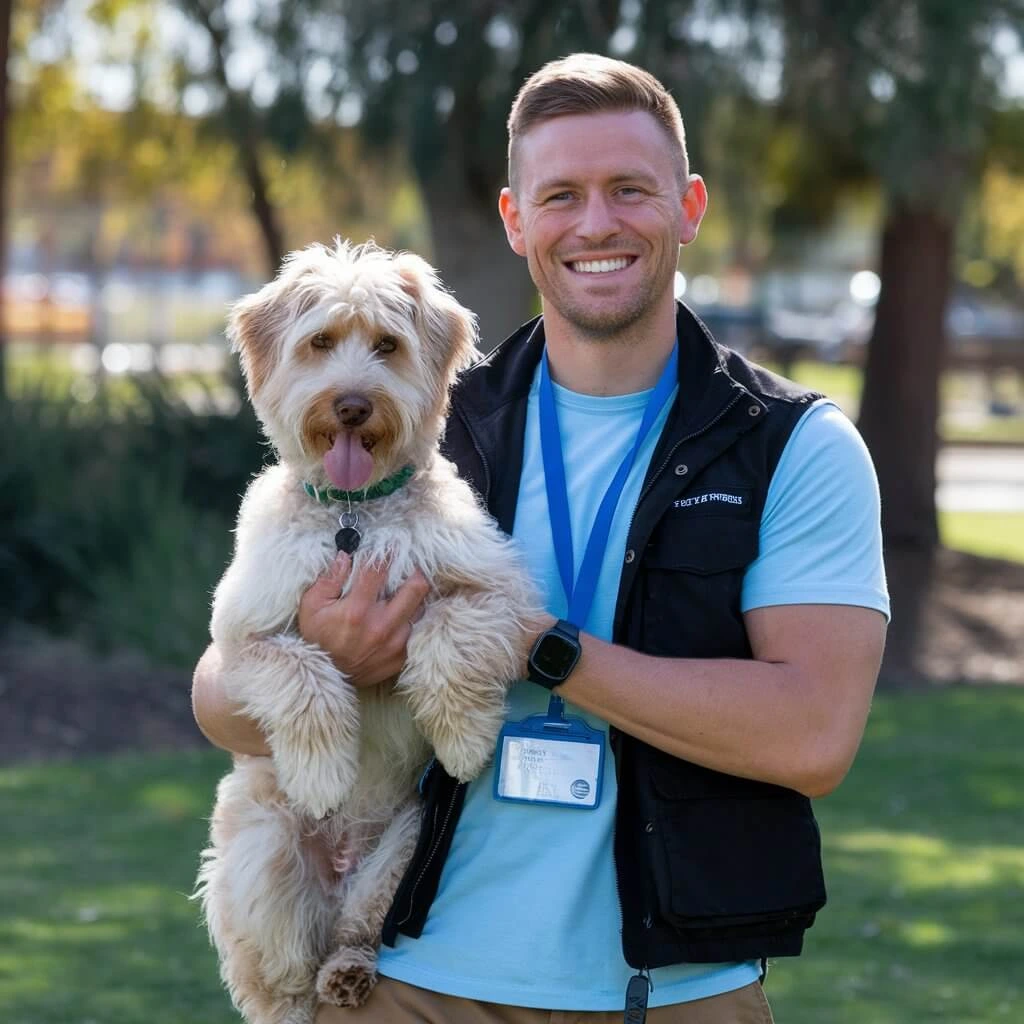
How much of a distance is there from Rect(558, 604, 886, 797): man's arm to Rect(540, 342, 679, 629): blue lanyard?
0.18 m

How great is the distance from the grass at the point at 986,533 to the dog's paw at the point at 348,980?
13.7 m

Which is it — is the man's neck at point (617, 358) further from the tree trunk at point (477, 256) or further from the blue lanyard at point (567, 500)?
the tree trunk at point (477, 256)

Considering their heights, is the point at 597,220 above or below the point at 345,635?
above

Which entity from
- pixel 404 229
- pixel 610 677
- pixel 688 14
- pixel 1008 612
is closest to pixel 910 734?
pixel 1008 612

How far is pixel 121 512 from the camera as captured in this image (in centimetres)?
1199

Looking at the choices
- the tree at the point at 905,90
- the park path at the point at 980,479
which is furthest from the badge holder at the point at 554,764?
the park path at the point at 980,479

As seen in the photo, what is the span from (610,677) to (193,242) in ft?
178

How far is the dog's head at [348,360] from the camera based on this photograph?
3.71 m

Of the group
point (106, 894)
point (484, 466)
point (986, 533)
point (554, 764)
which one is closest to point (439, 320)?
point (484, 466)

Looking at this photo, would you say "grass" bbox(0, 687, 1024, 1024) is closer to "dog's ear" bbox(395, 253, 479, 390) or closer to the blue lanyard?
"dog's ear" bbox(395, 253, 479, 390)

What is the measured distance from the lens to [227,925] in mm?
3729

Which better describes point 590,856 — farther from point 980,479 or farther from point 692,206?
point 980,479

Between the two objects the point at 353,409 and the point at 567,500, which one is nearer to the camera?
the point at 567,500

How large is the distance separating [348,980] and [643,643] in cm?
88
